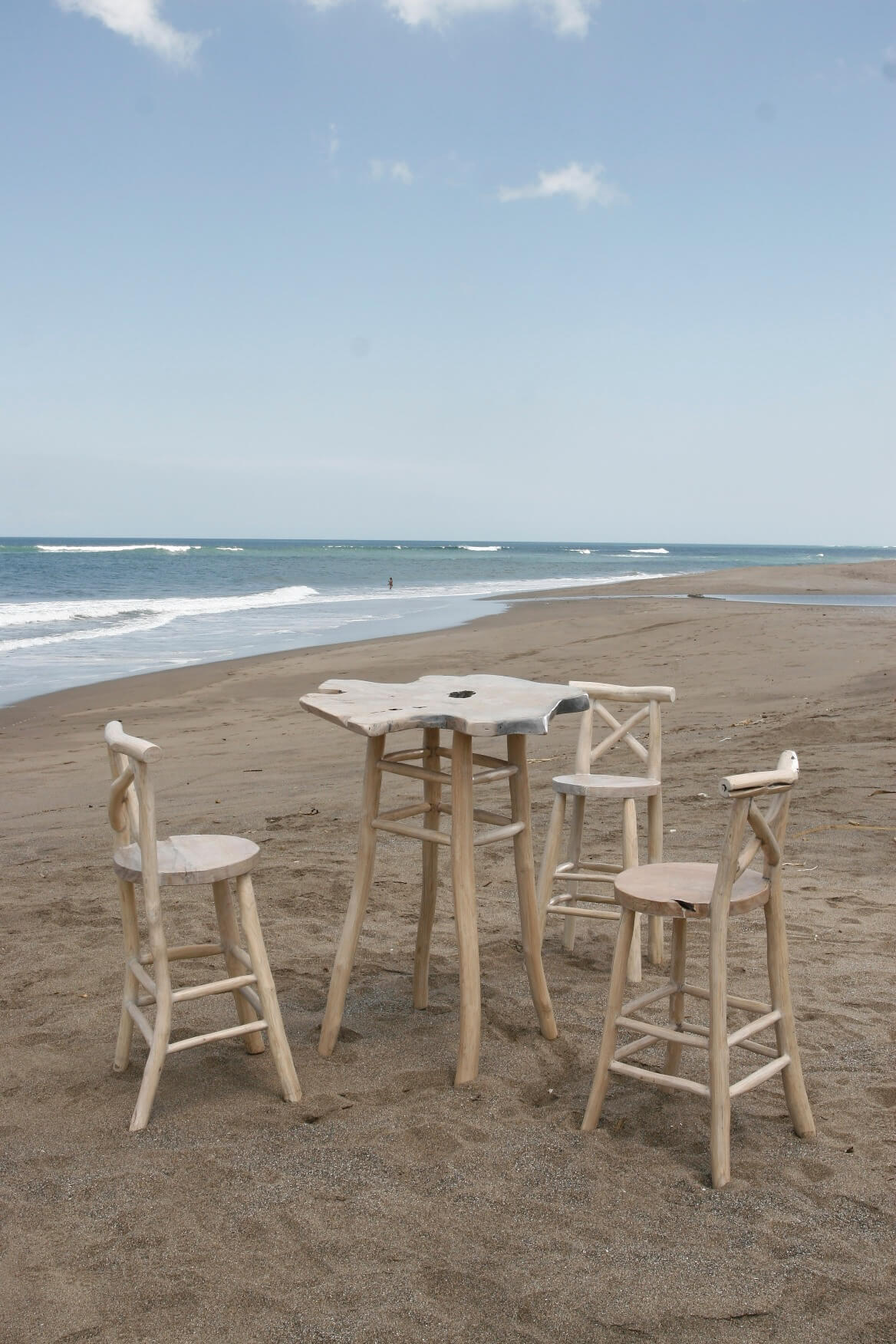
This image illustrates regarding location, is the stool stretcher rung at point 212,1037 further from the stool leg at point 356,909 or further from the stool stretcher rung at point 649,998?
the stool stretcher rung at point 649,998

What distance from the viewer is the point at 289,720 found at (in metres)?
9.60

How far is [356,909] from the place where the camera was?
134 inches

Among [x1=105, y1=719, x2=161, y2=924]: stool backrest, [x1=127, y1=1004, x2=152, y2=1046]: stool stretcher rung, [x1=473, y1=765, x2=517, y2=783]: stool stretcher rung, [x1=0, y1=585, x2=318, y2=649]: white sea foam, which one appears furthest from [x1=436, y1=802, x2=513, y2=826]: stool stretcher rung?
[x1=0, y1=585, x2=318, y2=649]: white sea foam

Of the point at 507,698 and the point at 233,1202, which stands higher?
the point at 507,698

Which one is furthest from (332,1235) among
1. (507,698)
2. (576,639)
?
(576,639)

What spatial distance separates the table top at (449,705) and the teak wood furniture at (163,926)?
565 millimetres

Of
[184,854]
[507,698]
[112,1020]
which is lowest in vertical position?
[112,1020]

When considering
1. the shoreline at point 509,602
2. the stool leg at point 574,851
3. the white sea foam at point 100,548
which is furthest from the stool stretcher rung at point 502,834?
the white sea foam at point 100,548

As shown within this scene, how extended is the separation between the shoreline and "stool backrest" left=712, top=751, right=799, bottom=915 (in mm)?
8508

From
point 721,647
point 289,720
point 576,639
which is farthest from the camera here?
point 576,639

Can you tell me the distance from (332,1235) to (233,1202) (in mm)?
295

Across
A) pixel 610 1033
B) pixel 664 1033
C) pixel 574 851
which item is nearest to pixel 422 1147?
pixel 610 1033

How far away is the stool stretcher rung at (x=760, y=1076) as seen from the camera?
2689 millimetres

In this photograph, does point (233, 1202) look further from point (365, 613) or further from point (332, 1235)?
point (365, 613)
